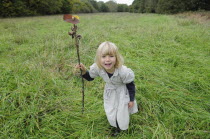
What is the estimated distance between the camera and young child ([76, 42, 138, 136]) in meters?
1.37

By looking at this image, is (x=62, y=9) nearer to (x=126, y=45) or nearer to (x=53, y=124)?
(x=126, y=45)

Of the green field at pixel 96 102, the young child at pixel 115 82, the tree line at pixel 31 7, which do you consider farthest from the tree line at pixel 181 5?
the young child at pixel 115 82

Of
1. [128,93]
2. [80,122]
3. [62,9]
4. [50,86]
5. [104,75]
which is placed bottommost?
[80,122]

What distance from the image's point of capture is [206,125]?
64.7 inches

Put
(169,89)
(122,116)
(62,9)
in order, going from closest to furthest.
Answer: (122,116)
(169,89)
(62,9)

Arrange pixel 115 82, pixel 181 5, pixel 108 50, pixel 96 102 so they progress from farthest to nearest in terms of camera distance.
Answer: pixel 181 5 → pixel 96 102 → pixel 115 82 → pixel 108 50

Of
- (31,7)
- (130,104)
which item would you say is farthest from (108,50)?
(31,7)

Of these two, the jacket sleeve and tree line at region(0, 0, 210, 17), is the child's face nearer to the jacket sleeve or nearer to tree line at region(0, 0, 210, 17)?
the jacket sleeve

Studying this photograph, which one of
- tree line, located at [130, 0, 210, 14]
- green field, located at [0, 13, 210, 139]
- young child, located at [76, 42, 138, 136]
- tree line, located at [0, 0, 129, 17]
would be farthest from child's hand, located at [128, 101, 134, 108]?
tree line, located at [0, 0, 129, 17]

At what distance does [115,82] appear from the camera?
146 centimetres

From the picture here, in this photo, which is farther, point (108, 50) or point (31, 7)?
point (31, 7)

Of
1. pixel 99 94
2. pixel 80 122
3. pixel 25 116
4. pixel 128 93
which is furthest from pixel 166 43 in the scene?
pixel 25 116

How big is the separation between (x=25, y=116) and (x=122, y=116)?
46.0 inches

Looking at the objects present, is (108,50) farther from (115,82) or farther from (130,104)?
(130,104)
